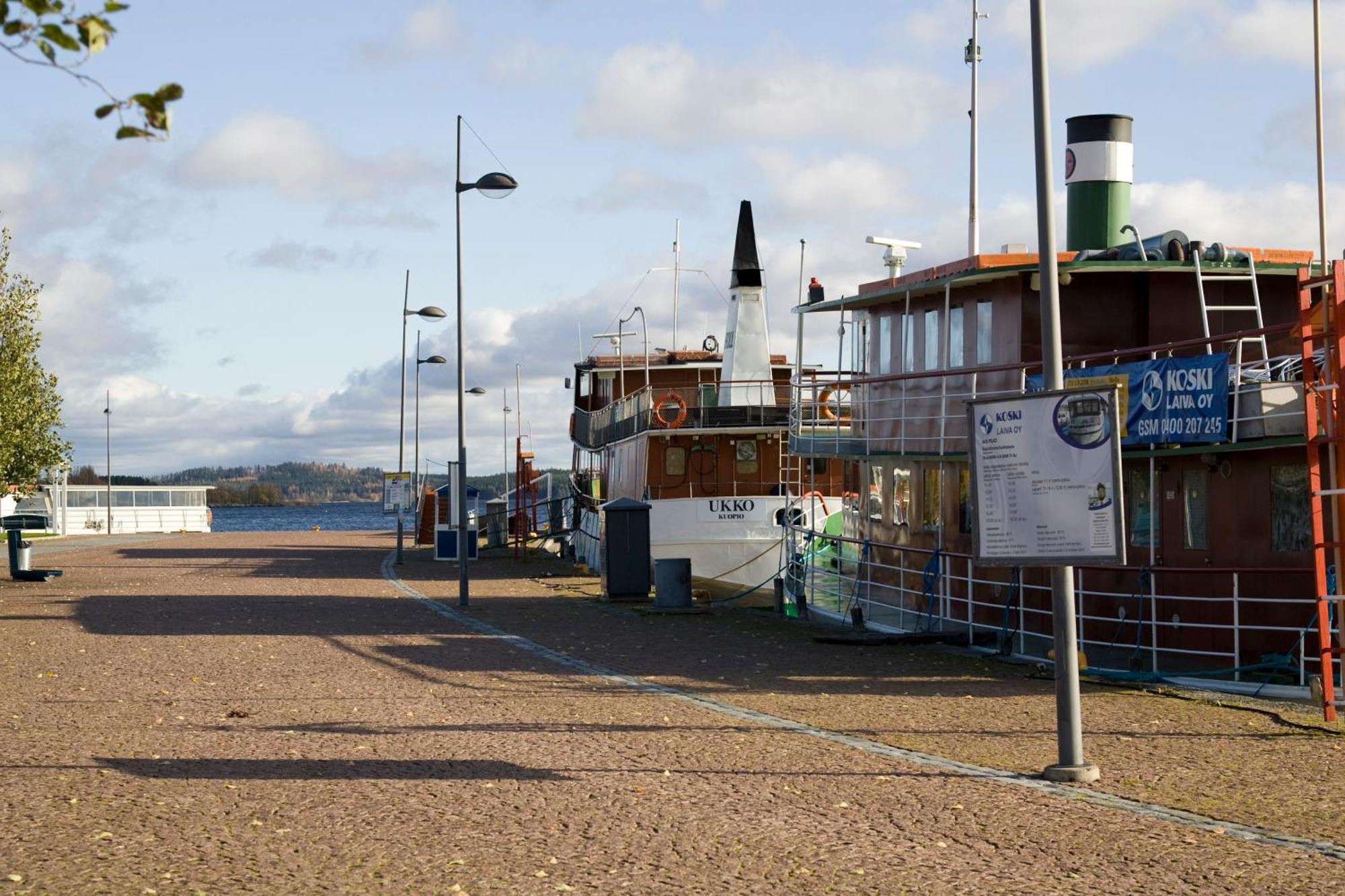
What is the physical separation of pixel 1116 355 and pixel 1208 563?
2500 mm

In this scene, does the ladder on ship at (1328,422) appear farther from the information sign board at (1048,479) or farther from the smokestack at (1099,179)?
the smokestack at (1099,179)

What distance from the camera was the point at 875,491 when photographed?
2533 centimetres

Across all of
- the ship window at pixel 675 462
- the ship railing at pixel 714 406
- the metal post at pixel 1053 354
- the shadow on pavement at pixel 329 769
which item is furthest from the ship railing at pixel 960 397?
the ship window at pixel 675 462

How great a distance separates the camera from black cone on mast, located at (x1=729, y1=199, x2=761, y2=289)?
41594 millimetres

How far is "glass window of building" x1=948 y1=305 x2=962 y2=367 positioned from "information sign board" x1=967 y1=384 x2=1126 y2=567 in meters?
10.4

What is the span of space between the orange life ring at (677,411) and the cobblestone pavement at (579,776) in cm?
1669

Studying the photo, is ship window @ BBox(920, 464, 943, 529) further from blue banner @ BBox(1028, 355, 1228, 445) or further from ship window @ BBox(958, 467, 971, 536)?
blue banner @ BBox(1028, 355, 1228, 445)

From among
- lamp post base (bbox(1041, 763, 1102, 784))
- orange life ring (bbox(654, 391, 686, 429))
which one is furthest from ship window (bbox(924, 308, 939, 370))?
orange life ring (bbox(654, 391, 686, 429))

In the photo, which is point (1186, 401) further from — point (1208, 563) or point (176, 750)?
point (176, 750)

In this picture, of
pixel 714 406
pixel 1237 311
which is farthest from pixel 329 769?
pixel 714 406

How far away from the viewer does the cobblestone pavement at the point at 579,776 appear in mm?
7754

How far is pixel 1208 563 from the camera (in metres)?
16.8

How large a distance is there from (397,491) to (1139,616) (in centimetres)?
3627

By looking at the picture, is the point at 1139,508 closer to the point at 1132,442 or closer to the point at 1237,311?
the point at 1132,442
